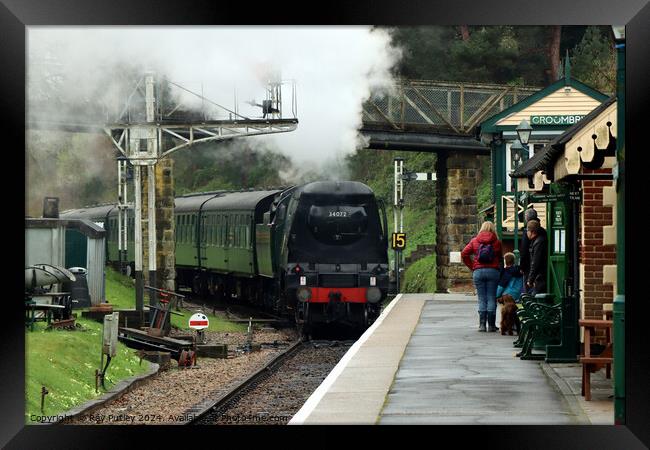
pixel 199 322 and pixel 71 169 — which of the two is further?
pixel 71 169

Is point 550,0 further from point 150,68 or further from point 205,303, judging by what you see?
point 205,303

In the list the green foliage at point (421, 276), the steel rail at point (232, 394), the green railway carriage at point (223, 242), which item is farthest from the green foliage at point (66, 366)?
the green foliage at point (421, 276)

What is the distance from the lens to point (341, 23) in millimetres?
10320

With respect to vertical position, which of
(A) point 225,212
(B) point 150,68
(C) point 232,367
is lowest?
(C) point 232,367

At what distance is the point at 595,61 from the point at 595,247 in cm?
2391

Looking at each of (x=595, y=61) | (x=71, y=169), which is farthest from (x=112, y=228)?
(x=595, y=61)

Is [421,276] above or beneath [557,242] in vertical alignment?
beneath

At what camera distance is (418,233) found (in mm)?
44312

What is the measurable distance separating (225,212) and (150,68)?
18.2 feet

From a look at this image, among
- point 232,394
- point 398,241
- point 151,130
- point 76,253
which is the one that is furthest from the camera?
point 398,241

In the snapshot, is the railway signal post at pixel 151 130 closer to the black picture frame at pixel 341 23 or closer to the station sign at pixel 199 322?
the station sign at pixel 199 322

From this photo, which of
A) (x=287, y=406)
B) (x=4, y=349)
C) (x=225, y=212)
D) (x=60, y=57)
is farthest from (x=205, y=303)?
(x=4, y=349)

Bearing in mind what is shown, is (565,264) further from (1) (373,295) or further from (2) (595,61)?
(2) (595,61)

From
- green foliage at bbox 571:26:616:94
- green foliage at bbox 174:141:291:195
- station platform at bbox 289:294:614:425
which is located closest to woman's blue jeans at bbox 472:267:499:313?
station platform at bbox 289:294:614:425
